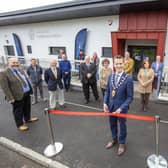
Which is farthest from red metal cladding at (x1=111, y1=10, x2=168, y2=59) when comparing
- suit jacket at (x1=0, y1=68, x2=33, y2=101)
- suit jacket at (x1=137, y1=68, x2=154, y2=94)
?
suit jacket at (x1=0, y1=68, x2=33, y2=101)

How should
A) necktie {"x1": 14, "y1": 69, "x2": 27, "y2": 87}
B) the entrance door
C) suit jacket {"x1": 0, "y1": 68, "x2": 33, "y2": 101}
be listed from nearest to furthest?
suit jacket {"x1": 0, "y1": 68, "x2": 33, "y2": 101}, necktie {"x1": 14, "y1": 69, "x2": 27, "y2": 87}, the entrance door

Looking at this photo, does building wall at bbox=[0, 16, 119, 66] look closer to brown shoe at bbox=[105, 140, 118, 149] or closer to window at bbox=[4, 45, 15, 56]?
window at bbox=[4, 45, 15, 56]

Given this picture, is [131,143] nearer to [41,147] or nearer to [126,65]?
[41,147]

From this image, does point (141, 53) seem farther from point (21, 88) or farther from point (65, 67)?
point (21, 88)

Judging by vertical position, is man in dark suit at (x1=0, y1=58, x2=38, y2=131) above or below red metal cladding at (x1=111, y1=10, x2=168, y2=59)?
below

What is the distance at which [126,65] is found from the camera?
6105 millimetres

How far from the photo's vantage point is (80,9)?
302 inches

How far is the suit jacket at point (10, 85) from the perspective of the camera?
3.50m

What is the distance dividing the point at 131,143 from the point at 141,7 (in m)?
5.55

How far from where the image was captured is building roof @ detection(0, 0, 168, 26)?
6304 millimetres

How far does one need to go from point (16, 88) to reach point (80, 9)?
5586mm

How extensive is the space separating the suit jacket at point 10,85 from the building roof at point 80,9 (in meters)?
5.21

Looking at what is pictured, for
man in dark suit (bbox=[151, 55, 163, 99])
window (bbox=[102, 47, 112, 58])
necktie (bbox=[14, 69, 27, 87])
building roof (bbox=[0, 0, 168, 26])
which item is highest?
building roof (bbox=[0, 0, 168, 26])

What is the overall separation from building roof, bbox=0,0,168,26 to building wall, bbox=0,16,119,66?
353mm
